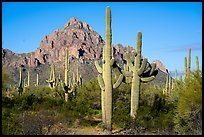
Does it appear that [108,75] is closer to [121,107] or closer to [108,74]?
[108,74]

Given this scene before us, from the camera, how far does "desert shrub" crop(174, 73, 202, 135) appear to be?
518 inches

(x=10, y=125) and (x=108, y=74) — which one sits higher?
(x=108, y=74)

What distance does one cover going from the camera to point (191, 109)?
13.7 meters

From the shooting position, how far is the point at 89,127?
18.0 meters

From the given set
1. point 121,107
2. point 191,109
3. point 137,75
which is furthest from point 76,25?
point 191,109

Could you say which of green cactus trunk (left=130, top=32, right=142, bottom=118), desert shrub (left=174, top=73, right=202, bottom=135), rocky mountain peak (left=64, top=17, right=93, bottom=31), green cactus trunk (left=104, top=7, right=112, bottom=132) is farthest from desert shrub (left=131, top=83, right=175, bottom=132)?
rocky mountain peak (left=64, top=17, right=93, bottom=31)

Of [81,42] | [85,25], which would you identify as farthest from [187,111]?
[85,25]

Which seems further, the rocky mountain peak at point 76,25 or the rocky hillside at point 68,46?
the rocky mountain peak at point 76,25

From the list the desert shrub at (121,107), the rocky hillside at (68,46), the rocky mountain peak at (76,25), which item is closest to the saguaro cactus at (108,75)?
the desert shrub at (121,107)

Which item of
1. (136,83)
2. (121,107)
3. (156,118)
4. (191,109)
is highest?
(136,83)

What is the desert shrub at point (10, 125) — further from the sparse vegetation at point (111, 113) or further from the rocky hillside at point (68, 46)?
the rocky hillside at point (68, 46)

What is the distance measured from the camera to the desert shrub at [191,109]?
13.2 meters

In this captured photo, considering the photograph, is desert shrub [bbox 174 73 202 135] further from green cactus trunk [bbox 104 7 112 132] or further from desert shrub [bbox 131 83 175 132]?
green cactus trunk [bbox 104 7 112 132]

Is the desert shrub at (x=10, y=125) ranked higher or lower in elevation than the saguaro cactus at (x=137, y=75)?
lower
